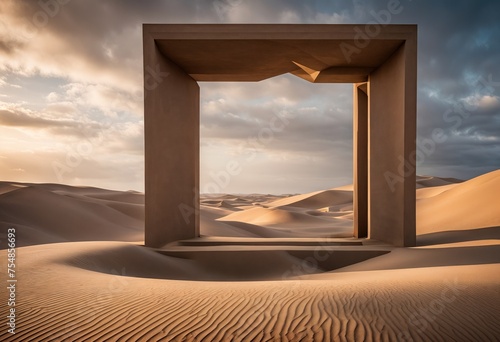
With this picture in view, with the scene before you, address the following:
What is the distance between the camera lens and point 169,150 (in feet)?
32.7

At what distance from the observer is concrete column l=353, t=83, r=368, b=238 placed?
1212cm

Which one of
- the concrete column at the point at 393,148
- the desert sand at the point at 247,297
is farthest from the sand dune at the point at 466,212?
the concrete column at the point at 393,148

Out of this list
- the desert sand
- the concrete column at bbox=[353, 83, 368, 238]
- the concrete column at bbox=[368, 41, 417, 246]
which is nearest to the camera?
the desert sand

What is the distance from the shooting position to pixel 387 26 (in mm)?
9219

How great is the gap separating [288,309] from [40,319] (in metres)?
2.91

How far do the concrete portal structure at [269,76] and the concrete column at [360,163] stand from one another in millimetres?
1053

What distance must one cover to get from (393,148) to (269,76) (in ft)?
17.7

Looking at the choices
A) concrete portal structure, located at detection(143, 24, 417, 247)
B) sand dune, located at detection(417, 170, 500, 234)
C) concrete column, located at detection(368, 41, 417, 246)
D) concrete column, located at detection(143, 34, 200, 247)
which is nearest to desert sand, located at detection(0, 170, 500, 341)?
concrete column, located at detection(368, 41, 417, 246)

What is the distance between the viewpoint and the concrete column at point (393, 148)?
915 centimetres

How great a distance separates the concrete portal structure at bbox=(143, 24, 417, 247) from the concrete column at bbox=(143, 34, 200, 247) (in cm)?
3

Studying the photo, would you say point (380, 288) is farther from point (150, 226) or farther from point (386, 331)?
point (150, 226)

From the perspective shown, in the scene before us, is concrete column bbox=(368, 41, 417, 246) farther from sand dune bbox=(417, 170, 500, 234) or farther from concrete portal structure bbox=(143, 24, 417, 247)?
sand dune bbox=(417, 170, 500, 234)

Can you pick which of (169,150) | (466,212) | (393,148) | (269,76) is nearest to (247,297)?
(169,150)

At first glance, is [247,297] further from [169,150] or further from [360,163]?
[360,163]
